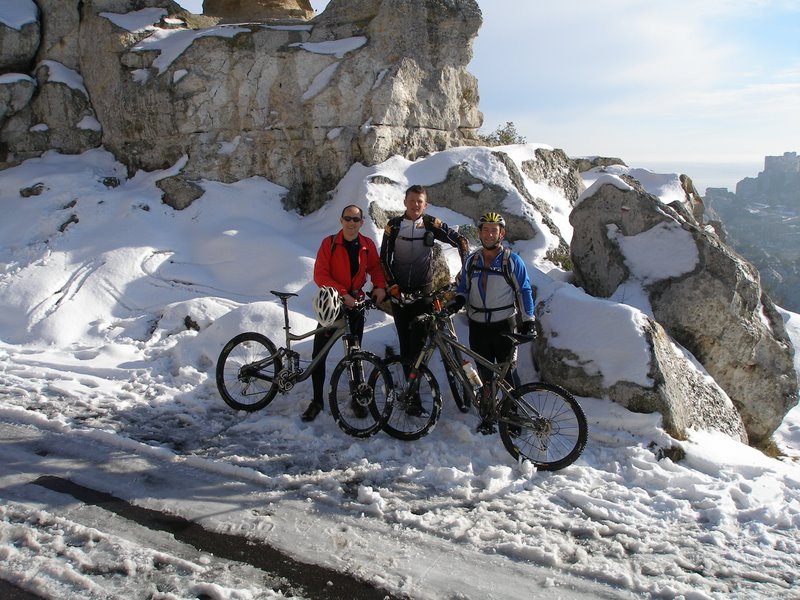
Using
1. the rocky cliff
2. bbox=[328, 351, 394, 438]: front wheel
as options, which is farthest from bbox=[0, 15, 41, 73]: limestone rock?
the rocky cliff

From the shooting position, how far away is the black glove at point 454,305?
531 centimetres

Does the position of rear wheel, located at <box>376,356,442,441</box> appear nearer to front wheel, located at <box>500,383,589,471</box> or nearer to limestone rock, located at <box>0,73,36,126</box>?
front wheel, located at <box>500,383,589,471</box>

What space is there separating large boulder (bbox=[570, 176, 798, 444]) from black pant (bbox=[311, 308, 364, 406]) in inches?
139

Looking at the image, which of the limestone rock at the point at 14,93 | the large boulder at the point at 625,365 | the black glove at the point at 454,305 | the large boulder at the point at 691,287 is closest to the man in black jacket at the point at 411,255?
the black glove at the point at 454,305

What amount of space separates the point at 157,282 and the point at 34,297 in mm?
1669

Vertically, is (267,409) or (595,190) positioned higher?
(595,190)

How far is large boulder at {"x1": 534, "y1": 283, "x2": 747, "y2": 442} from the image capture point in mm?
5445

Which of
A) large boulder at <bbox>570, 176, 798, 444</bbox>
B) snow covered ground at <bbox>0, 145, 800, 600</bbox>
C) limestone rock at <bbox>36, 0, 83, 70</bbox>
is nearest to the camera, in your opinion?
snow covered ground at <bbox>0, 145, 800, 600</bbox>

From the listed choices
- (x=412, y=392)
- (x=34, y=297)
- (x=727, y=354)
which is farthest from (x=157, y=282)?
(x=727, y=354)

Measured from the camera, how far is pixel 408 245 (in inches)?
229

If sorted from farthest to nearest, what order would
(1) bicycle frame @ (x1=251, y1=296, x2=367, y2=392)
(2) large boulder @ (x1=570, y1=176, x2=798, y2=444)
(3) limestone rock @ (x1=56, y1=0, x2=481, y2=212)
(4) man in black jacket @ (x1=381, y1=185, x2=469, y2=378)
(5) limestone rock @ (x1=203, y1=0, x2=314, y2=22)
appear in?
(5) limestone rock @ (x1=203, y1=0, x2=314, y2=22) < (3) limestone rock @ (x1=56, y1=0, x2=481, y2=212) < (2) large boulder @ (x1=570, y1=176, x2=798, y2=444) < (4) man in black jacket @ (x1=381, y1=185, x2=469, y2=378) < (1) bicycle frame @ (x1=251, y1=296, x2=367, y2=392)

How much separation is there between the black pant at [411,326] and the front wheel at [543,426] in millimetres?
1251

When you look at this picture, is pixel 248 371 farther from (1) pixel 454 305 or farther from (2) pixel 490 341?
(2) pixel 490 341

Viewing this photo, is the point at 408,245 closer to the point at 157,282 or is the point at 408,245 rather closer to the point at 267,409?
the point at 267,409
